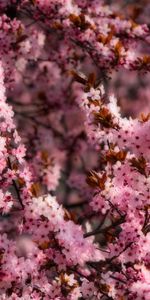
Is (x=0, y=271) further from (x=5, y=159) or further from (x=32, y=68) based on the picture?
(x=32, y=68)

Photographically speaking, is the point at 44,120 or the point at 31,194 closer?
the point at 31,194

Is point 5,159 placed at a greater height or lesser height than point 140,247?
greater

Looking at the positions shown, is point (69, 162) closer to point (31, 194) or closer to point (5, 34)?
point (5, 34)

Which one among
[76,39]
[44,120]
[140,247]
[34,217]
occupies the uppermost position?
[44,120]

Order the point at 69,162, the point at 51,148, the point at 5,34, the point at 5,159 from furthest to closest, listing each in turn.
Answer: the point at 69,162 → the point at 51,148 → the point at 5,34 → the point at 5,159

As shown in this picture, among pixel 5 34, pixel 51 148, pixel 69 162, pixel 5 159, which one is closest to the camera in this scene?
pixel 5 159

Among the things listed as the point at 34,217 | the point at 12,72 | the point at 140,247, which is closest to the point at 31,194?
the point at 34,217

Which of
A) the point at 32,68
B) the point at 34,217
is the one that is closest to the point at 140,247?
the point at 34,217

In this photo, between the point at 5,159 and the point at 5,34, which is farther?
the point at 5,34

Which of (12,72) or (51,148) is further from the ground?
(51,148)
